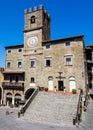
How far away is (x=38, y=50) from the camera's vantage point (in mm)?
32562

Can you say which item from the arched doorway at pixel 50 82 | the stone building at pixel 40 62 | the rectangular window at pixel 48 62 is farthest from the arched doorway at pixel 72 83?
the rectangular window at pixel 48 62

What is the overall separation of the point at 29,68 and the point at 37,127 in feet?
59.0

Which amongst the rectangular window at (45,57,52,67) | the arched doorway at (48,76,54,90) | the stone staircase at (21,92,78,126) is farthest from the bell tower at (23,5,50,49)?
the stone staircase at (21,92,78,126)

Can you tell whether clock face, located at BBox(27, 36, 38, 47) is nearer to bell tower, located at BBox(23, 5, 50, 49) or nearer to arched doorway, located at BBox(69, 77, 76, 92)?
bell tower, located at BBox(23, 5, 50, 49)

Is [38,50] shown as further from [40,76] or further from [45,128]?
[45,128]

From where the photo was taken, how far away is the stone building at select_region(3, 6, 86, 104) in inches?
1131

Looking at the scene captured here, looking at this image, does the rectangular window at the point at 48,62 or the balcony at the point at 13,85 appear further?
the balcony at the point at 13,85

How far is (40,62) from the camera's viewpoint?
105 feet

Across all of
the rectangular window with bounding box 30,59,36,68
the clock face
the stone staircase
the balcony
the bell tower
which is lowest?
the stone staircase

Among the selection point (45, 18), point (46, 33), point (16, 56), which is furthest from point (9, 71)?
point (45, 18)

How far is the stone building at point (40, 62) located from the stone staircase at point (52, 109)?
5.13 m

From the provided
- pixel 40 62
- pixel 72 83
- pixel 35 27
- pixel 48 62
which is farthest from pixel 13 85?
pixel 35 27

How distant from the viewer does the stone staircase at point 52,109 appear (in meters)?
18.8

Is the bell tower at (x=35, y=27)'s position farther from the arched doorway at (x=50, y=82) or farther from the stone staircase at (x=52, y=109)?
the stone staircase at (x=52, y=109)
